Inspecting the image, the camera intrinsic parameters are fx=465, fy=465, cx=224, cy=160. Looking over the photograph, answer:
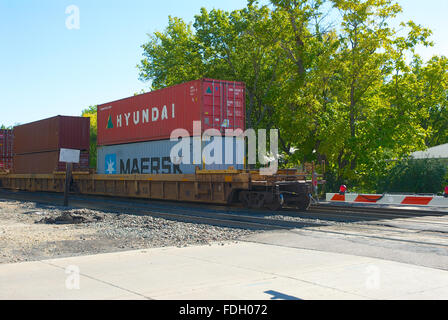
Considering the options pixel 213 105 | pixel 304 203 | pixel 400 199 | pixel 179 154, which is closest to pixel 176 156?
pixel 179 154

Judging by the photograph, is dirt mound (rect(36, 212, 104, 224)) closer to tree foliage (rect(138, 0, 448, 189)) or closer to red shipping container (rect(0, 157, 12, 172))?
tree foliage (rect(138, 0, 448, 189))

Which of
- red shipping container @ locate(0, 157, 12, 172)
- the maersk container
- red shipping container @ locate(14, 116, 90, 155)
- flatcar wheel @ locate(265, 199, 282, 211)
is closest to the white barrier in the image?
flatcar wheel @ locate(265, 199, 282, 211)

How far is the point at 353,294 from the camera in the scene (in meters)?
5.20

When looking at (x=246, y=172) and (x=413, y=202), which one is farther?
(x=246, y=172)

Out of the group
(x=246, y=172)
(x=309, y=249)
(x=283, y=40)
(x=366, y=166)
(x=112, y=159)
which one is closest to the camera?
(x=309, y=249)

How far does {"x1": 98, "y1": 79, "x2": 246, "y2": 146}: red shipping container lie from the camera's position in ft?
61.3

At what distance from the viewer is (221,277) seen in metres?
6.21

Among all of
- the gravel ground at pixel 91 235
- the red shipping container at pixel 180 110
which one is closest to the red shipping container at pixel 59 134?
the red shipping container at pixel 180 110

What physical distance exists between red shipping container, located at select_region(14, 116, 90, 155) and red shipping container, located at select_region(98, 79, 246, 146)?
5085mm

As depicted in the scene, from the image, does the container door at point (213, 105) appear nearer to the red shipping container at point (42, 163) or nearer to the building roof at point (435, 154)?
the red shipping container at point (42, 163)

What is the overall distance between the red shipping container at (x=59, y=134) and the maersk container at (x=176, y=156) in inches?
175
